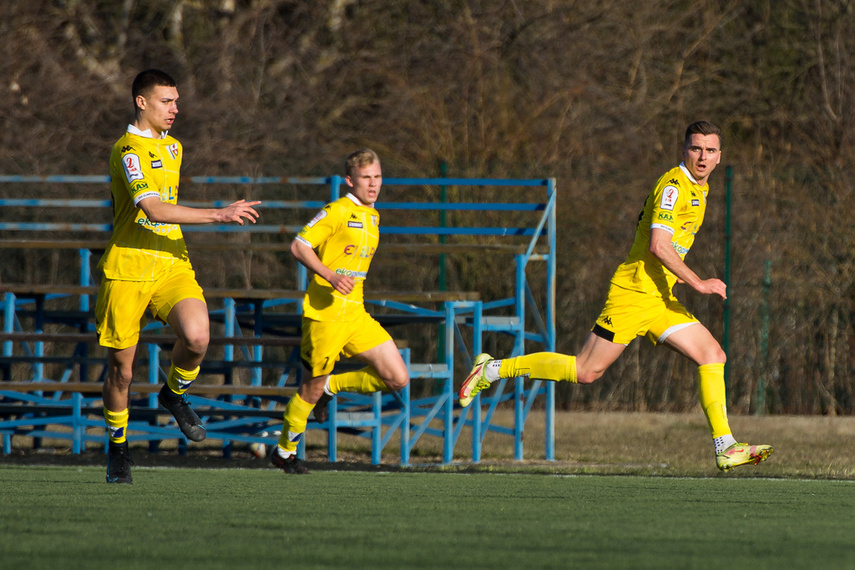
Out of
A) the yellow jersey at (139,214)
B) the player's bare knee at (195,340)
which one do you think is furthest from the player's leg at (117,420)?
the yellow jersey at (139,214)

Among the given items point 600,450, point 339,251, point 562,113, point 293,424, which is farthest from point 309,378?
point 562,113

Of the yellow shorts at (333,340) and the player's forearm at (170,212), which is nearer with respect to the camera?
the player's forearm at (170,212)

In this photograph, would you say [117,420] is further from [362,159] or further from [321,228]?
[362,159]

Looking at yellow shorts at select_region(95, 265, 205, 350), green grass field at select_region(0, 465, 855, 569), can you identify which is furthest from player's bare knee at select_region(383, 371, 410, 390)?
yellow shorts at select_region(95, 265, 205, 350)

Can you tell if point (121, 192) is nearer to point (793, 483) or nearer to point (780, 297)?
point (793, 483)

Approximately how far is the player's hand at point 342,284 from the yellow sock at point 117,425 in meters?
1.35

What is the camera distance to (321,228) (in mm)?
7695

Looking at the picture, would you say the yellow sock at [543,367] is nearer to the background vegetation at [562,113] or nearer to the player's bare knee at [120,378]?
the player's bare knee at [120,378]

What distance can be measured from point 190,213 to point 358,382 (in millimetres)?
2196

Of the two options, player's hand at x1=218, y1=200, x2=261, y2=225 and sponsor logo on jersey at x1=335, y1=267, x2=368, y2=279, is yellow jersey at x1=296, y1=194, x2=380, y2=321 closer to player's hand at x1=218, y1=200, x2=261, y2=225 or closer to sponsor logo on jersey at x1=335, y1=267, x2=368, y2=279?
sponsor logo on jersey at x1=335, y1=267, x2=368, y2=279

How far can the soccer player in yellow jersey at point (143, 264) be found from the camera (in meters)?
6.58

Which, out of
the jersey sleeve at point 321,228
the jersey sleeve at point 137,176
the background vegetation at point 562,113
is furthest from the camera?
the background vegetation at point 562,113

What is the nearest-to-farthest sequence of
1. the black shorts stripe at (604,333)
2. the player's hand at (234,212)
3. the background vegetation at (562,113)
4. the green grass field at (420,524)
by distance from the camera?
the green grass field at (420,524) → the player's hand at (234,212) → the black shorts stripe at (604,333) → the background vegetation at (562,113)

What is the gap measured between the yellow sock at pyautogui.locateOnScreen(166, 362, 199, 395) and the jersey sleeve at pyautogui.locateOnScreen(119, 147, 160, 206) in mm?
984
